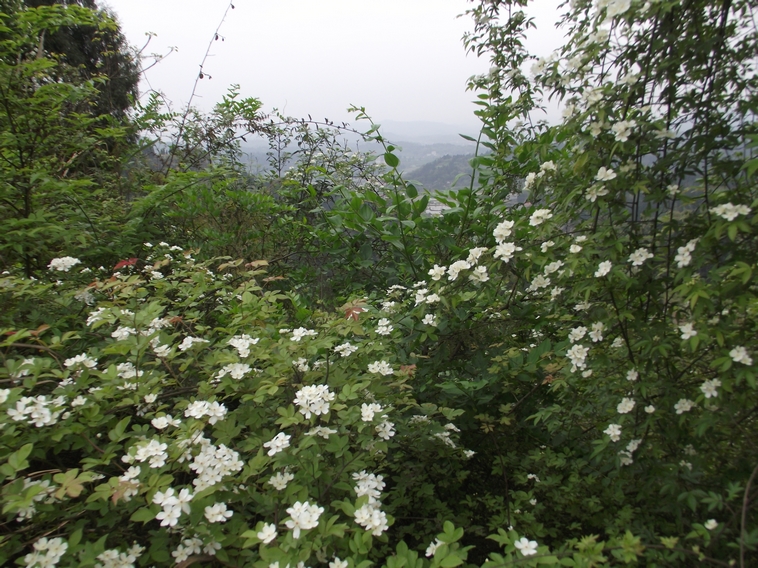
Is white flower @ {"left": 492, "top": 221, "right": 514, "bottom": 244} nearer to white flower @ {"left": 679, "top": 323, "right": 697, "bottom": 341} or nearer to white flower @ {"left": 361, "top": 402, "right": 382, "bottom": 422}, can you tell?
white flower @ {"left": 679, "top": 323, "right": 697, "bottom": 341}

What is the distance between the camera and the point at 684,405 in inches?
51.5

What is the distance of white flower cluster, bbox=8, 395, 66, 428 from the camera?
1.22 meters

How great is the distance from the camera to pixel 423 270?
8.56ft

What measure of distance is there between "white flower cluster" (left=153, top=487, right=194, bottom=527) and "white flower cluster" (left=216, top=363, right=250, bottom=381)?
0.43 metres

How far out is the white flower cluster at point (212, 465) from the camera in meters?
1.20

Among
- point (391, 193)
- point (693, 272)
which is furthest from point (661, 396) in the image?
point (391, 193)

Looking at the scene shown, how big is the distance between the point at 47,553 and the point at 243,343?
30.1 inches

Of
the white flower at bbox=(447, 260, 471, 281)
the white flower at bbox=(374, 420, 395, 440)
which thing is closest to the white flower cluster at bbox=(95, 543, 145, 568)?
the white flower at bbox=(374, 420, 395, 440)

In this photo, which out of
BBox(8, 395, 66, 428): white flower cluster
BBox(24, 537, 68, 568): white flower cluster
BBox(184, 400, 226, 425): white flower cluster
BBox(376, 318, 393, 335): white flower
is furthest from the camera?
BBox(376, 318, 393, 335): white flower

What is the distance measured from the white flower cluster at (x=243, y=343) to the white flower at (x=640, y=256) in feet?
4.41

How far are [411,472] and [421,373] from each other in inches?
19.6

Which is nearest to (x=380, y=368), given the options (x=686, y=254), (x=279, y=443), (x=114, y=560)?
(x=279, y=443)

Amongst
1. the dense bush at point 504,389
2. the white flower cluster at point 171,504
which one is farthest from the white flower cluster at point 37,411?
the white flower cluster at point 171,504

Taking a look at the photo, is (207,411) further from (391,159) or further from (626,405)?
(391,159)
